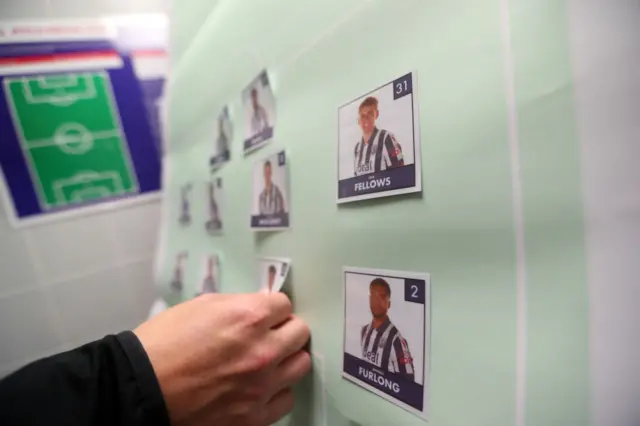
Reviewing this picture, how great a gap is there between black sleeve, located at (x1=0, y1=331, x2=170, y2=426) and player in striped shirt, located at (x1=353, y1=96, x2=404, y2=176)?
272mm

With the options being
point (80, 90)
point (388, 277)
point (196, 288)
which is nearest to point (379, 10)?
point (388, 277)

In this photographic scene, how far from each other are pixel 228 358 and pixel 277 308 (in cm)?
8

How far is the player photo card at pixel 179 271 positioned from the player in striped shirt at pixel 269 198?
37 cm

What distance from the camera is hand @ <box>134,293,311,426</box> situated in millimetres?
436

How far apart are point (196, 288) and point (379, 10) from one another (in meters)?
0.58

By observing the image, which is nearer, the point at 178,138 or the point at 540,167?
the point at 540,167

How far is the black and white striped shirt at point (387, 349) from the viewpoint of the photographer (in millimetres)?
371

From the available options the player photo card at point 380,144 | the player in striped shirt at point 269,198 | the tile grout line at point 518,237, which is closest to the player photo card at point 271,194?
the player in striped shirt at point 269,198

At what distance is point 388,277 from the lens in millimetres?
388

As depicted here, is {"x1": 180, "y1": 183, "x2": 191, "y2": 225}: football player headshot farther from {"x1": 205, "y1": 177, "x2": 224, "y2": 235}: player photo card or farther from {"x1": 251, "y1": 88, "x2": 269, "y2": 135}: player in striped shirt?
{"x1": 251, "y1": 88, "x2": 269, "y2": 135}: player in striped shirt

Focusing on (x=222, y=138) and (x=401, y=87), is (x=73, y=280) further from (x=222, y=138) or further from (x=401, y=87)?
(x=401, y=87)

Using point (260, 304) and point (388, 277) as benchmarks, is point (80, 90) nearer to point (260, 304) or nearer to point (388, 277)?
point (260, 304)

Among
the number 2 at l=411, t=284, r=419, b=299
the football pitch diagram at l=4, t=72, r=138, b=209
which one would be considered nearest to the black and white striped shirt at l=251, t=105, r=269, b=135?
the number 2 at l=411, t=284, r=419, b=299

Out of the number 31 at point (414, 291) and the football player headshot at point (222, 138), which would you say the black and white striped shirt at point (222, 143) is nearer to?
the football player headshot at point (222, 138)
